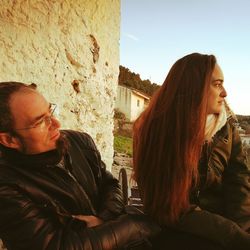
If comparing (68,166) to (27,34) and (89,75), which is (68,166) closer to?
(27,34)

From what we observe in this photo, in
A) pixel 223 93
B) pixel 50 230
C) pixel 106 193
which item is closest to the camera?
pixel 50 230

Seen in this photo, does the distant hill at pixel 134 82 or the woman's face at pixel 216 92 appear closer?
the woman's face at pixel 216 92

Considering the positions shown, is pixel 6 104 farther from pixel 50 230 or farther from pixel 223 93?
pixel 223 93

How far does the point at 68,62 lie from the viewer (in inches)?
117

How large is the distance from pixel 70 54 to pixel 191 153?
1.62 meters

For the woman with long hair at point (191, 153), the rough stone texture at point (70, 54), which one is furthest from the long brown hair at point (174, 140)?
the rough stone texture at point (70, 54)

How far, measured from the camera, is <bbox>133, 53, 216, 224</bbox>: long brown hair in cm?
176

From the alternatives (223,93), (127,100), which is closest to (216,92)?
(223,93)

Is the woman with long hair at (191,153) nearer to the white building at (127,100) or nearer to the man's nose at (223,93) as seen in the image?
the man's nose at (223,93)

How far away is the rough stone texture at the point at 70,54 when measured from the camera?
2.45 metres

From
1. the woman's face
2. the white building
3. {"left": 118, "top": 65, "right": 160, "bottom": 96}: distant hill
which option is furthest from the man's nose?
{"left": 118, "top": 65, "right": 160, "bottom": 96}: distant hill

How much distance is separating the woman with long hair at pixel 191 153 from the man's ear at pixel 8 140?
0.64 meters

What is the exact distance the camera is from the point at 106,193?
6.80 feet

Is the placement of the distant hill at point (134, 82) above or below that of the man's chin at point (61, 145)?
above
